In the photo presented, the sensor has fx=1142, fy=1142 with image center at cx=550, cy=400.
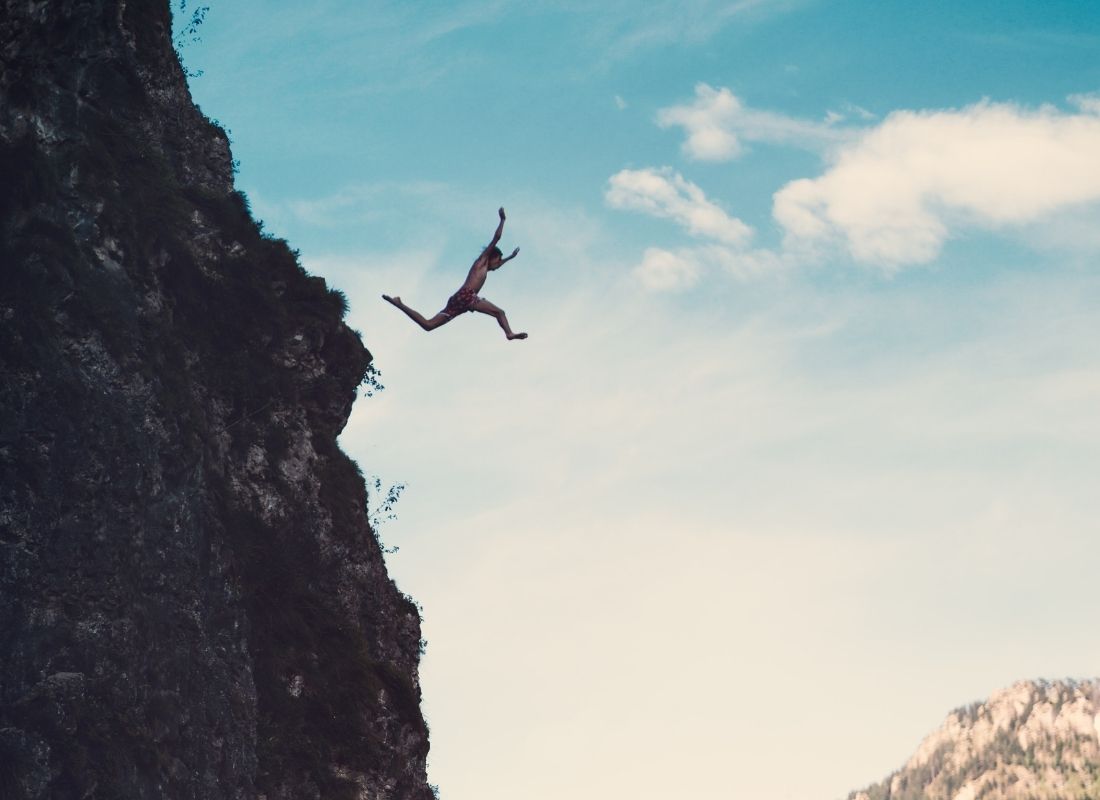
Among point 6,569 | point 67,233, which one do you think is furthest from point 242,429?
point 6,569

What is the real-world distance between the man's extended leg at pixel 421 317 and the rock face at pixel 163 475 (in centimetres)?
606

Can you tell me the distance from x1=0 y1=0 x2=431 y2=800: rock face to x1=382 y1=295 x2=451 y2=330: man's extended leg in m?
6.06

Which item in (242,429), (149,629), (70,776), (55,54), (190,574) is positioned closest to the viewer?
(70,776)

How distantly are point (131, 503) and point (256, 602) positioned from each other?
14.7 feet

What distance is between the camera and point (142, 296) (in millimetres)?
24547

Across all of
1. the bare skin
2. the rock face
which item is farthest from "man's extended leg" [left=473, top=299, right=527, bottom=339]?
the rock face

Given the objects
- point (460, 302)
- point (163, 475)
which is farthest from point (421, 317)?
point (163, 475)

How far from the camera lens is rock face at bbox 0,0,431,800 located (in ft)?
65.6

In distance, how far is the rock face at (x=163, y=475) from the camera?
20000 millimetres

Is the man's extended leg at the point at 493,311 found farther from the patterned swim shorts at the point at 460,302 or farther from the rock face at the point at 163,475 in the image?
the rock face at the point at 163,475

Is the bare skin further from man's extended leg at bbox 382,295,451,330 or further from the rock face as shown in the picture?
the rock face

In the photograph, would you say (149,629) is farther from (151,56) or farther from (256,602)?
(151,56)

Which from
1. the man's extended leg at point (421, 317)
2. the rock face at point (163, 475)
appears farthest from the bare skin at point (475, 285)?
the rock face at point (163, 475)

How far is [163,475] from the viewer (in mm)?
22828
